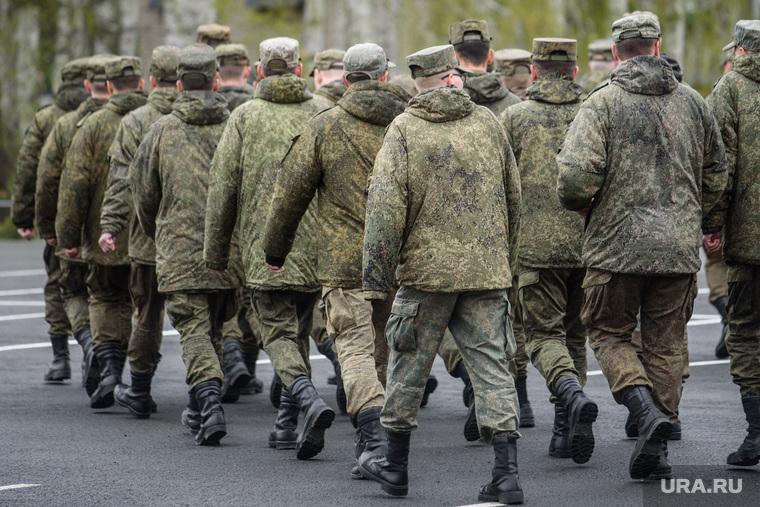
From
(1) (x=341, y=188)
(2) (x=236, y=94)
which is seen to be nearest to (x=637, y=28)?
(1) (x=341, y=188)

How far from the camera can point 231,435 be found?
A: 773 centimetres

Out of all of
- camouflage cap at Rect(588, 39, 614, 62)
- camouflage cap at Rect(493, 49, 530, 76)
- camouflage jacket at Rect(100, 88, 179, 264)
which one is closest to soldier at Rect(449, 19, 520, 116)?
camouflage cap at Rect(493, 49, 530, 76)

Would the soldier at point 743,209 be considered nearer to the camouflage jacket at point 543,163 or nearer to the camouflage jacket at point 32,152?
the camouflage jacket at point 543,163

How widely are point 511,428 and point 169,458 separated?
2281 millimetres

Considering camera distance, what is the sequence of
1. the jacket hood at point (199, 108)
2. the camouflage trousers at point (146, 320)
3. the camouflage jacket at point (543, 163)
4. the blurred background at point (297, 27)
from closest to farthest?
the camouflage jacket at point (543, 163) < the jacket hood at point (199, 108) < the camouflage trousers at point (146, 320) < the blurred background at point (297, 27)

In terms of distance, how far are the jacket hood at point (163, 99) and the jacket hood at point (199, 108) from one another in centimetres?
79

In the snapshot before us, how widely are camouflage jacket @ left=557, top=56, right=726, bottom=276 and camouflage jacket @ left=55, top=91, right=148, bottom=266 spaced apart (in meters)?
4.05

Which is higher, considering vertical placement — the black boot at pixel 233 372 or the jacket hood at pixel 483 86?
the jacket hood at pixel 483 86

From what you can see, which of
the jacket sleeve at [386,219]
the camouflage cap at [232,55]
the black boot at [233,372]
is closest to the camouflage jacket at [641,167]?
the jacket sleeve at [386,219]

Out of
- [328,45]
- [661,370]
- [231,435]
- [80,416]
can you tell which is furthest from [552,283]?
[328,45]

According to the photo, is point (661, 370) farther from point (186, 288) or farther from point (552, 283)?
point (186, 288)

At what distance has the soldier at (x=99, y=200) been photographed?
8.98 metres

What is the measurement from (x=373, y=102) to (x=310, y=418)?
1.81 metres

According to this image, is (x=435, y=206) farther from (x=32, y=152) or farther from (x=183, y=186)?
(x=32, y=152)
